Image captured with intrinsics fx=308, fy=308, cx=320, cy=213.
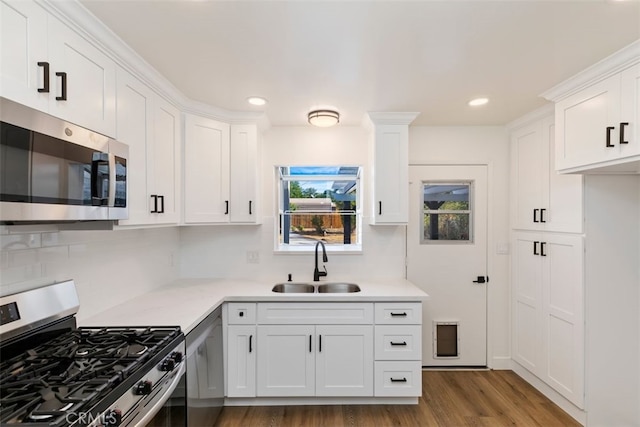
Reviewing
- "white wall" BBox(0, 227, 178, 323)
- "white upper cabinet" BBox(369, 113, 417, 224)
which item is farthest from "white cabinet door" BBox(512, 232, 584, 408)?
"white wall" BBox(0, 227, 178, 323)

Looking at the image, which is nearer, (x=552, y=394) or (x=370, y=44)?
(x=370, y=44)

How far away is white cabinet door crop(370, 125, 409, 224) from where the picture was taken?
109 inches

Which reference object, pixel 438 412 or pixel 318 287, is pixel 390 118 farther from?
pixel 438 412

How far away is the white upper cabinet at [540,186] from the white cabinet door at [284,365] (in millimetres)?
2137

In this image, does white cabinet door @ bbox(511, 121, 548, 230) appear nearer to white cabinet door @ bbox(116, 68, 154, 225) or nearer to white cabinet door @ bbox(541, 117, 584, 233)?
white cabinet door @ bbox(541, 117, 584, 233)

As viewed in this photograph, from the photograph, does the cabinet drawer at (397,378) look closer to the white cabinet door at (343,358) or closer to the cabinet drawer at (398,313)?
the white cabinet door at (343,358)

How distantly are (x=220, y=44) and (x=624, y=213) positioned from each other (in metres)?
2.89

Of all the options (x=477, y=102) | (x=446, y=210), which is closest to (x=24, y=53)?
(x=477, y=102)

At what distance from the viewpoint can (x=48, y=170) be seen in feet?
3.61

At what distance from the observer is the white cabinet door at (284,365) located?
7.88 feet

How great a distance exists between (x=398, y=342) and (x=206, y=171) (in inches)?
81.9

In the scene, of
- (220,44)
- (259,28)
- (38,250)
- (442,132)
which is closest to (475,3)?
(259,28)

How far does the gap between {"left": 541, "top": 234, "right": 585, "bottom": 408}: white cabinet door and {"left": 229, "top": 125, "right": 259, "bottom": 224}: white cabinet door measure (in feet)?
8.27

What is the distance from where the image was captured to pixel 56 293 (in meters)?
1.52
